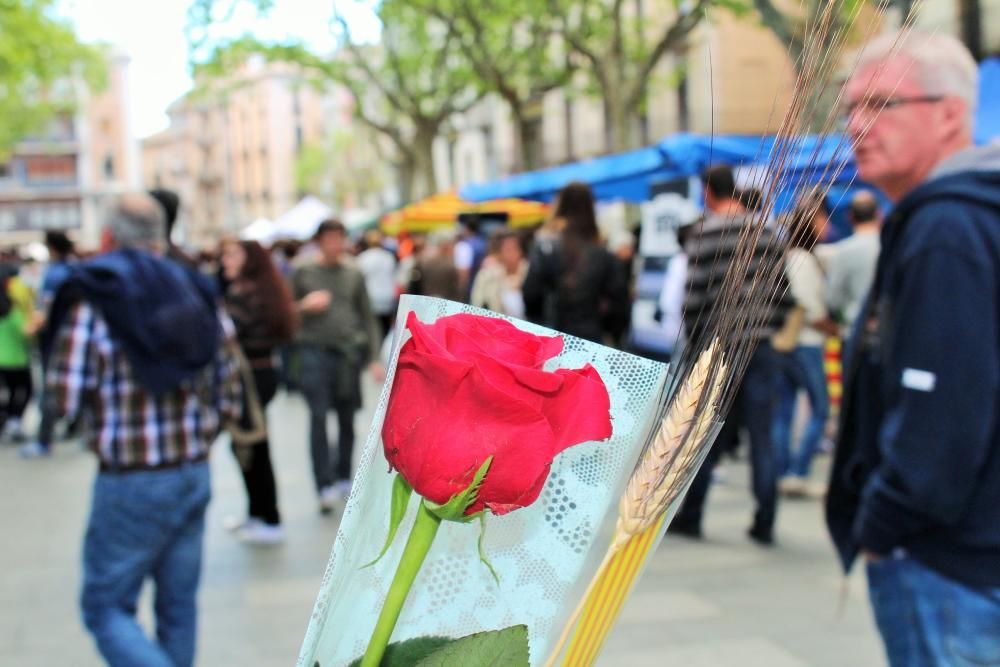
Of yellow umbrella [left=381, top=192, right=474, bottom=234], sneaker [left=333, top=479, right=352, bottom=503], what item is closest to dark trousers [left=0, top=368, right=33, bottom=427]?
sneaker [left=333, top=479, right=352, bottom=503]

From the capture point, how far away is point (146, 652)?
10.7 ft

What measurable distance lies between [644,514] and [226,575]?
16.7 feet

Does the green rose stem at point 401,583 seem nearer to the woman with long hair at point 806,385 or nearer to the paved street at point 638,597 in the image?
the paved street at point 638,597

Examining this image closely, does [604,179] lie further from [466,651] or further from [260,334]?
[466,651]

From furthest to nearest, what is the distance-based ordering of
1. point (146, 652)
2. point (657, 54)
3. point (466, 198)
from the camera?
point (466, 198) → point (657, 54) → point (146, 652)

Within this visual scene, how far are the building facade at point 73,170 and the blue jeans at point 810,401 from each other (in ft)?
259

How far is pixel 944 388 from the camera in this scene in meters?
1.98

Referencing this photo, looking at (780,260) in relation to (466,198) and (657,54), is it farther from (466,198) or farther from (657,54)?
(466,198)

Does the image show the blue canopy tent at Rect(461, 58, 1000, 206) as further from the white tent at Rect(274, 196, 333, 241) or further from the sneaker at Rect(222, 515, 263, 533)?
the sneaker at Rect(222, 515, 263, 533)

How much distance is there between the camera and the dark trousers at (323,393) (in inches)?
278

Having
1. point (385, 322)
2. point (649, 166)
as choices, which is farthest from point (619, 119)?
point (649, 166)

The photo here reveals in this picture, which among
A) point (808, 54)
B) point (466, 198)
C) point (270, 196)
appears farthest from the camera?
point (270, 196)

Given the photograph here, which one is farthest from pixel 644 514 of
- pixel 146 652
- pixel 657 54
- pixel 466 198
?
pixel 466 198

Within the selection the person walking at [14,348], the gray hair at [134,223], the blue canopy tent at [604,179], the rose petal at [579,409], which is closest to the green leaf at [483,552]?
the rose petal at [579,409]
